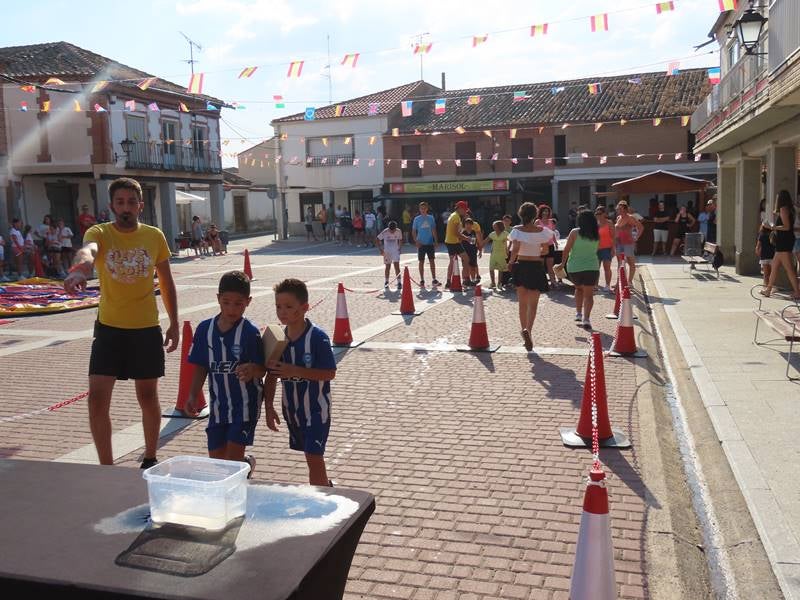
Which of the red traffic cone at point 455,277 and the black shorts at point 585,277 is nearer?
the black shorts at point 585,277

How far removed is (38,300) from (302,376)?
12.5m

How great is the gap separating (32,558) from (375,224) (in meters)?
36.3

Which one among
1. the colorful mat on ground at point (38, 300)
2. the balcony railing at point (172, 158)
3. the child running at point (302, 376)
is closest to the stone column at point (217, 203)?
the balcony railing at point (172, 158)

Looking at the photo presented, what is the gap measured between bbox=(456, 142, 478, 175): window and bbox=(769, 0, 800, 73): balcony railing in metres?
32.7

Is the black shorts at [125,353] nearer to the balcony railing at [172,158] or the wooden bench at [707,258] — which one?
the wooden bench at [707,258]

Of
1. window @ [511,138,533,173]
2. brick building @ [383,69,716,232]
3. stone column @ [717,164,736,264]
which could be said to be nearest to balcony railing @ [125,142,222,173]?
brick building @ [383,69,716,232]

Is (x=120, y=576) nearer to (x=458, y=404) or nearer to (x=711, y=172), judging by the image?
(x=458, y=404)

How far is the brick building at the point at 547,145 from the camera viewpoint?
39.8m

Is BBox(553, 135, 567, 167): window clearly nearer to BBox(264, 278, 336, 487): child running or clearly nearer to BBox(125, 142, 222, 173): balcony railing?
BBox(125, 142, 222, 173): balcony railing

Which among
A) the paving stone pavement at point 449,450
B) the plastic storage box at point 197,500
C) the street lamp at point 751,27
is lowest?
the paving stone pavement at point 449,450

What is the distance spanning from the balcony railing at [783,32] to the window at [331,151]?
36.5 meters

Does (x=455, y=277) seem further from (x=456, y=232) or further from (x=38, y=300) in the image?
(x=38, y=300)

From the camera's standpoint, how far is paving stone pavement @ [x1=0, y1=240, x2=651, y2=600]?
149 inches

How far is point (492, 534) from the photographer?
13.6 feet
